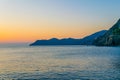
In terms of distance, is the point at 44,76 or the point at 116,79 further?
the point at 44,76

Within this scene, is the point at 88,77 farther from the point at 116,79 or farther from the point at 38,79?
the point at 38,79

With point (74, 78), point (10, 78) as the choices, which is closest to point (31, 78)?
point (10, 78)

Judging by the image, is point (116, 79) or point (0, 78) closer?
point (116, 79)

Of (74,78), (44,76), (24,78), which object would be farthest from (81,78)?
(24,78)

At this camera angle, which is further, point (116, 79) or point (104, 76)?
point (104, 76)

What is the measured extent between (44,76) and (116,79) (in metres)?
19.4

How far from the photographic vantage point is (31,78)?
60.8m

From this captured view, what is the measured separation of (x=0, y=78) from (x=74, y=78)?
2003cm

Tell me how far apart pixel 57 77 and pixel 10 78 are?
12.7 metres

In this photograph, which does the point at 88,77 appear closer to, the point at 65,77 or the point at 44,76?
the point at 65,77

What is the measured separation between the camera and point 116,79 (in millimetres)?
57656

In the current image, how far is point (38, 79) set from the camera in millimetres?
59500

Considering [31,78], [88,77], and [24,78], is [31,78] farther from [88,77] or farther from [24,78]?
[88,77]

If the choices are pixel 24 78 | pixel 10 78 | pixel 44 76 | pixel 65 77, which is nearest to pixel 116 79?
pixel 65 77
